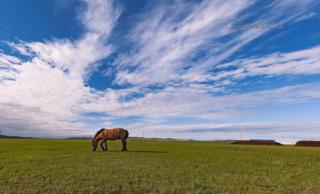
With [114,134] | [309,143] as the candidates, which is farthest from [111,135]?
[309,143]

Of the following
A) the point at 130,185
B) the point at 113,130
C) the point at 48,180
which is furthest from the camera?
the point at 113,130

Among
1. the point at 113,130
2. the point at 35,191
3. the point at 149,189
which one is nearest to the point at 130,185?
the point at 149,189

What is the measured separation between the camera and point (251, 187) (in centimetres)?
1140

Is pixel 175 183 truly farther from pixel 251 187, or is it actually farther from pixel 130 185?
pixel 251 187

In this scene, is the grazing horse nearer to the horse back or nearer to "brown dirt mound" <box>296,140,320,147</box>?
the horse back

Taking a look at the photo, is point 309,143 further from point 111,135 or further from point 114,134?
point 111,135

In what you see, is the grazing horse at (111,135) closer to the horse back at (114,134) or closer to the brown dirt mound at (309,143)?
the horse back at (114,134)

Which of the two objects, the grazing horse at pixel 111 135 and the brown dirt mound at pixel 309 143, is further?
the brown dirt mound at pixel 309 143

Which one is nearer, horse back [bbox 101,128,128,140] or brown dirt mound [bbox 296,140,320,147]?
horse back [bbox 101,128,128,140]

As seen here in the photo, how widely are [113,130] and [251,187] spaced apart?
2671 cm

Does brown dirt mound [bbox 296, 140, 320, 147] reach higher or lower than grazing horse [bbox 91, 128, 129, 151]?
lower

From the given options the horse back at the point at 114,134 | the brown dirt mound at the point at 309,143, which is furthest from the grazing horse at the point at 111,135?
the brown dirt mound at the point at 309,143

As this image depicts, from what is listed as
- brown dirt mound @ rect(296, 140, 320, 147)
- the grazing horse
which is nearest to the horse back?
the grazing horse

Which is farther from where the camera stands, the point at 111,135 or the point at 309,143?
the point at 309,143
